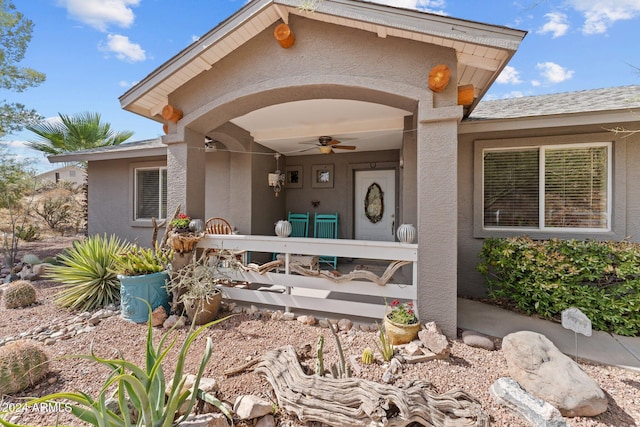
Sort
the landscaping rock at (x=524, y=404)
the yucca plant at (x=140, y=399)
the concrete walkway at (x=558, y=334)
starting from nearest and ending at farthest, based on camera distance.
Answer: the yucca plant at (x=140, y=399) → the landscaping rock at (x=524, y=404) → the concrete walkway at (x=558, y=334)

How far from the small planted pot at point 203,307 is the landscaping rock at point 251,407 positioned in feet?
5.32

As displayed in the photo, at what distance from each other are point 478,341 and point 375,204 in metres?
4.56

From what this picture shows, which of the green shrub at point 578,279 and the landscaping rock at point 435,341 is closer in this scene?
the landscaping rock at point 435,341

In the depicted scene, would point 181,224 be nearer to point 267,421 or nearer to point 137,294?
point 137,294

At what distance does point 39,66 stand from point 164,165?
6681mm

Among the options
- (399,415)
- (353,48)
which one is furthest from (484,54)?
(399,415)

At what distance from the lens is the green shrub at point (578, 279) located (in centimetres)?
348

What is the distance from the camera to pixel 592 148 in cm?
439

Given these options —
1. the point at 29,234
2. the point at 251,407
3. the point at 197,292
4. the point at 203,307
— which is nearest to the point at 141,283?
the point at 197,292

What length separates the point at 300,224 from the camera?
755 cm

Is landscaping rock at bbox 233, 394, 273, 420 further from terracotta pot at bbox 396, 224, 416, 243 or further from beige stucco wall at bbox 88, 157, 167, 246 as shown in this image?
A: beige stucco wall at bbox 88, 157, 167, 246

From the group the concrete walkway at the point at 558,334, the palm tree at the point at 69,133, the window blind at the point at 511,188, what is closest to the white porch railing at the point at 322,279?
the concrete walkway at the point at 558,334

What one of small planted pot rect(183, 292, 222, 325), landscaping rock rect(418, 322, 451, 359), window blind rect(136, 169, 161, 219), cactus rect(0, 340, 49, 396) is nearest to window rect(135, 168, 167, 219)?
window blind rect(136, 169, 161, 219)

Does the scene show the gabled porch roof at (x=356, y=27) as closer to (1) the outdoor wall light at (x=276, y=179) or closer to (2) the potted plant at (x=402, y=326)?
(1) the outdoor wall light at (x=276, y=179)
